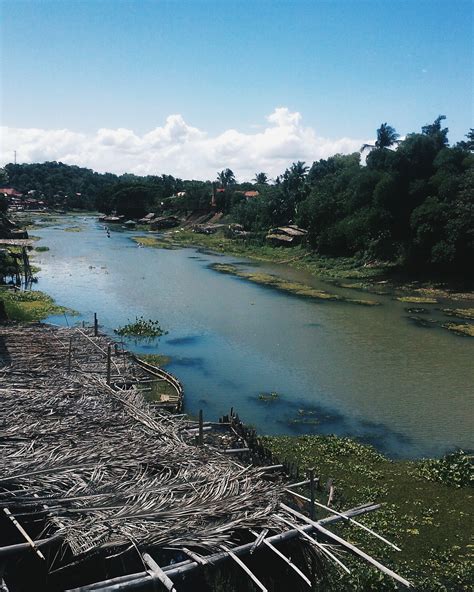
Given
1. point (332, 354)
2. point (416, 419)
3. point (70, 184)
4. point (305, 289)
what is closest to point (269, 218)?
point (305, 289)

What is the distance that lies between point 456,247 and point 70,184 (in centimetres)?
12158

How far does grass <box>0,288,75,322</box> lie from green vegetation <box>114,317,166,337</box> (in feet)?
11.6

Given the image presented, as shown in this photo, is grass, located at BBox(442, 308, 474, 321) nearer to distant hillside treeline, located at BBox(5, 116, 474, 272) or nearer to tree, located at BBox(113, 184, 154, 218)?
distant hillside treeline, located at BBox(5, 116, 474, 272)

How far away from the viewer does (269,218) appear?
192ft

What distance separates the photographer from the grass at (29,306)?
2264 centimetres

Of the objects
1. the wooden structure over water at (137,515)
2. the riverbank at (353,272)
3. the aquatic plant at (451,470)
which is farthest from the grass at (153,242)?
the wooden structure over water at (137,515)

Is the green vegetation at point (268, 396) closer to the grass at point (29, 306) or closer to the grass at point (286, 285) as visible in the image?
the grass at point (29, 306)

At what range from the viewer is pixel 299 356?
20.1 meters

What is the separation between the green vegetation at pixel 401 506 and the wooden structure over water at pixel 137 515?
4.82 feet

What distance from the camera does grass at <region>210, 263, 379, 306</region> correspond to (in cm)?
3095

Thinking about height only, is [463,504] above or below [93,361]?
below

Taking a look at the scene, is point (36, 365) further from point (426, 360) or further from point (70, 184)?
point (70, 184)

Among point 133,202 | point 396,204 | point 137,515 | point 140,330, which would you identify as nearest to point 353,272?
point 396,204

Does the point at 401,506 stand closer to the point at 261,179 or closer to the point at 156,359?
the point at 156,359
